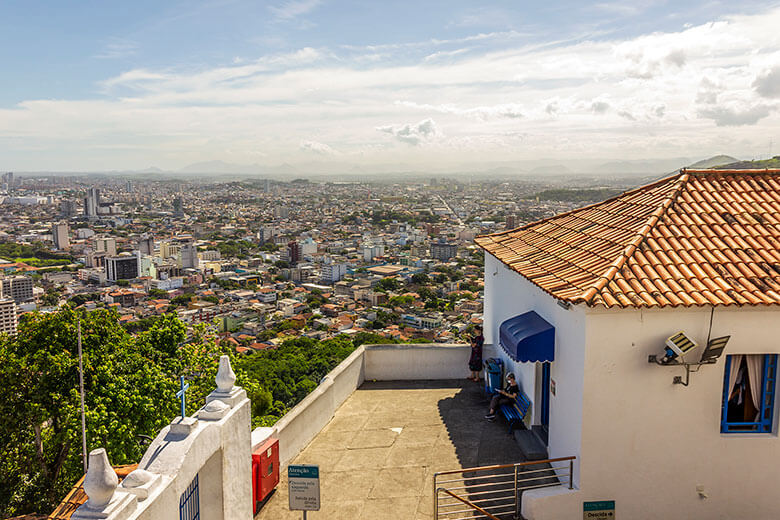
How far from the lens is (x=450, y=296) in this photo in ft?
250

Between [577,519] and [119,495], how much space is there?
15.4 feet

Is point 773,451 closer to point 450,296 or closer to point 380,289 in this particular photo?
point 450,296

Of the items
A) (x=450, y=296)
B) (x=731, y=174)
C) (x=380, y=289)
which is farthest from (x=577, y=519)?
(x=380, y=289)

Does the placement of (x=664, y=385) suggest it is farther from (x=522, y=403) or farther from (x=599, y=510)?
(x=522, y=403)

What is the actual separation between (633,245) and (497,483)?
10.2 feet

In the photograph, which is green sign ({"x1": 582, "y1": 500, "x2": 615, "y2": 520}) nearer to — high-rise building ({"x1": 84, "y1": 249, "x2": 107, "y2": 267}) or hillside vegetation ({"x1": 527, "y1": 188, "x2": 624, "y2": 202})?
high-rise building ({"x1": 84, "y1": 249, "x2": 107, "y2": 267})

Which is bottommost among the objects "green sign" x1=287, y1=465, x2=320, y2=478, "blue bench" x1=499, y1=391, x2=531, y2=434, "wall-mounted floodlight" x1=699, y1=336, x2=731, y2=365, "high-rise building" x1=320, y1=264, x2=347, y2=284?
"high-rise building" x1=320, y1=264, x2=347, y2=284

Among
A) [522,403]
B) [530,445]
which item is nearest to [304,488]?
[530,445]

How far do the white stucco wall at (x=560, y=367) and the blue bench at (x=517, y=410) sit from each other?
0.11m

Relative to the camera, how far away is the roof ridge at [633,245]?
19.1 ft

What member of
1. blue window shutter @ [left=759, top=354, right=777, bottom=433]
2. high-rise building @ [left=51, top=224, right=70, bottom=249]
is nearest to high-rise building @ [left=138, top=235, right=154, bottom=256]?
high-rise building @ [left=51, top=224, right=70, bottom=249]

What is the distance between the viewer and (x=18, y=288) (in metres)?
75.2

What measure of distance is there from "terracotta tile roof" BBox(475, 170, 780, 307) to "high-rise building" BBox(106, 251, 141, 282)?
3981 inches

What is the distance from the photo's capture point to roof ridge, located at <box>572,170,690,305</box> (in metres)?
5.83
